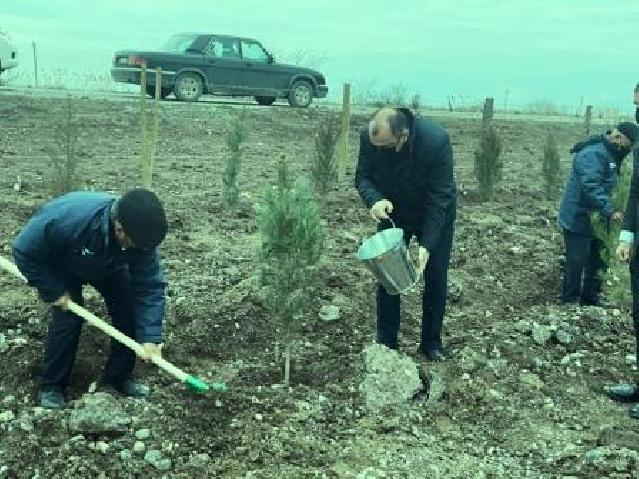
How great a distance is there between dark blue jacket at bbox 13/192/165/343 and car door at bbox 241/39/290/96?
13953 millimetres

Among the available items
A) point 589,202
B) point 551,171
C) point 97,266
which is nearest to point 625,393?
point 589,202

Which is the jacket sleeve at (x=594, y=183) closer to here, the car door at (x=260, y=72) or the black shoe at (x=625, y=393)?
the black shoe at (x=625, y=393)

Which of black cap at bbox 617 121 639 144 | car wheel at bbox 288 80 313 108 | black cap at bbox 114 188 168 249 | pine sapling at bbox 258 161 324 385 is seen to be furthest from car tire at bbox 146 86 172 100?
black cap at bbox 114 188 168 249

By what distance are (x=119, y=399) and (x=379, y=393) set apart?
4.46ft

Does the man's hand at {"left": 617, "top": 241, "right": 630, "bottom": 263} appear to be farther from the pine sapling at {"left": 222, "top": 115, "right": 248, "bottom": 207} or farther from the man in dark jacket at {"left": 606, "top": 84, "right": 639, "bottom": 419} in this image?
the pine sapling at {"left": 222, "top": 115, "right": 248, "bottom": 207}

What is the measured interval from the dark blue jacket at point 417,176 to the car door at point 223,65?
42.3ft

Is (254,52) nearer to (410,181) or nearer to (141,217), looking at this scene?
(410,181)

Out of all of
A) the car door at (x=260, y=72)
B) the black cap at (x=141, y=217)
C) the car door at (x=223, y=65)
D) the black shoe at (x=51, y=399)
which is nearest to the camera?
the black cap at (x=141, y=217)

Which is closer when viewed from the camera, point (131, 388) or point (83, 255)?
point (83, 255)

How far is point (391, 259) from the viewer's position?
4363 mm

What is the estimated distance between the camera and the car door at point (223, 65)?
17.1 m

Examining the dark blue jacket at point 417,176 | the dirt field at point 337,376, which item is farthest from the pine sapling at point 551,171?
the dark blue jacket at point 417,176

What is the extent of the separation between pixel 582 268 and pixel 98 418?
4.22m

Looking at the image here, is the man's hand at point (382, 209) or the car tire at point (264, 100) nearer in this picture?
the man's hand at point (382, 209)
